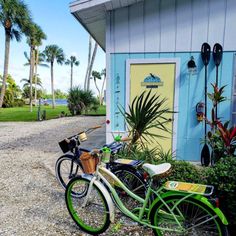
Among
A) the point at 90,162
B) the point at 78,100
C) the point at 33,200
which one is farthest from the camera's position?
the point at 78,100

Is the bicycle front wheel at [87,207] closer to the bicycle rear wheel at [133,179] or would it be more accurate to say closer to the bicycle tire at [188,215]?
the bicycle rear wheel at [133,179]

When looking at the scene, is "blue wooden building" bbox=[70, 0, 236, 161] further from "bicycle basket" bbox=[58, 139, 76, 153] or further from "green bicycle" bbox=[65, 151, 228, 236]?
"green bicycle" bbox=[65, 151, 228, 236]

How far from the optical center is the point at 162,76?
14.1 feet

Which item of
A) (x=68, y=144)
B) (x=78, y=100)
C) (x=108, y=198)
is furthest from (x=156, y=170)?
(x=78, y=100)

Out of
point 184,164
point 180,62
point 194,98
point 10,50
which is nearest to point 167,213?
point 184,164

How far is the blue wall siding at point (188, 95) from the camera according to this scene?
4.14m

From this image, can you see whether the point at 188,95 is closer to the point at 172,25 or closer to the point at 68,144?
the point at 172,25

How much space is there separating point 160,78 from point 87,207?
2836 mm

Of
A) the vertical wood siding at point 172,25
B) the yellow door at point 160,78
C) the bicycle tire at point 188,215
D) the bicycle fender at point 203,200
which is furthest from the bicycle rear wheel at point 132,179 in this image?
the vertical wood siding at point 172,25

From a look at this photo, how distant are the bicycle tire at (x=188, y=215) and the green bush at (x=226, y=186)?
238 millimetres

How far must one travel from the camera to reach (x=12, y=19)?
1702 centimetres

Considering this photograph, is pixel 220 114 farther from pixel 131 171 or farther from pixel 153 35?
pixel 131 171

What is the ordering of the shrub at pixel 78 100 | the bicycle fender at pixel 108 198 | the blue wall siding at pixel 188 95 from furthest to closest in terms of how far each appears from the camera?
the shrub at pixel 78 100, the blue wall siding at pixel 188 95, the bicycle fender at pixel 108 198

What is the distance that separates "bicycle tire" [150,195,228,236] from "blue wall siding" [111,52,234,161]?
7.86 ft
